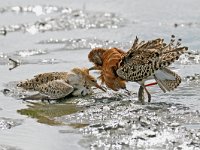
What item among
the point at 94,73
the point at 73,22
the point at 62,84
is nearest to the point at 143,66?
the point at 62,84

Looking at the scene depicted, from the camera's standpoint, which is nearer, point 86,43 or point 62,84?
point 62,84

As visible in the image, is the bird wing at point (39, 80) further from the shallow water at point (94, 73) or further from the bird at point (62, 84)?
the shallow water at point (94, 73)

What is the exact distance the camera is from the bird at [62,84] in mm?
11039

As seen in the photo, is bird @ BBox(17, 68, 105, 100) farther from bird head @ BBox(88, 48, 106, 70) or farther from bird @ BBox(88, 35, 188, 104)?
bird @ BBox(88, 35, 188, 104)

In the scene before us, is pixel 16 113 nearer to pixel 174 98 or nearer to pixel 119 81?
pixel 119 81

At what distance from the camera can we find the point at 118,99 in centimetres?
1091

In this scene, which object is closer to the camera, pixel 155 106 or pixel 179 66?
pixel 155 106

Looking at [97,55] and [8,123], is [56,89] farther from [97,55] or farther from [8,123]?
[8,123]

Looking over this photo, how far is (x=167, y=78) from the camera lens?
1070cm

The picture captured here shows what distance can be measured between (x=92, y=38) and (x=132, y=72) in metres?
5.94

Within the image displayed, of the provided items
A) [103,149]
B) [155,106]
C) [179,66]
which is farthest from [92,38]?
[103,149]

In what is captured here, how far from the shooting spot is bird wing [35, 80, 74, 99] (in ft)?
36.0

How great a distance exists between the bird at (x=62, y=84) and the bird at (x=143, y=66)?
1.11 ft

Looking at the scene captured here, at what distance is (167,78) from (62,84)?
1660mm
